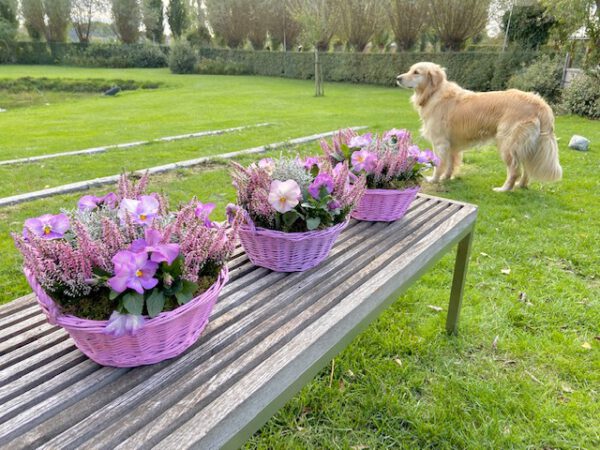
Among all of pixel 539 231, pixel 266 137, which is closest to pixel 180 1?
pixel 266 137

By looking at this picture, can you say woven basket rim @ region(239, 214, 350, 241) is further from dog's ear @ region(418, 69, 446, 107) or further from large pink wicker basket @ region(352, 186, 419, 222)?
dog's ear @ region(418, 69, 446, 107)

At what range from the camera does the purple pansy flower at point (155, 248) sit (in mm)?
976

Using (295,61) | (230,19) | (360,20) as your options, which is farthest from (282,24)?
(360,20)

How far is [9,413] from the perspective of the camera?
93cm

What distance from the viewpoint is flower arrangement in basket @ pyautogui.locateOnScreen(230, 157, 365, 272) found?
4.77 ft

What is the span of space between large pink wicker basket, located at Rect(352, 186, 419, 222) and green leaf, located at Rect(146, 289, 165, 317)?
1174 mm

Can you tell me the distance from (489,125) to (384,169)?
3.57 m

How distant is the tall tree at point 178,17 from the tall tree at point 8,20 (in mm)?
12979

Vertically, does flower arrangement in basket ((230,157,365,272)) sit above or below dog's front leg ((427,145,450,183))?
above

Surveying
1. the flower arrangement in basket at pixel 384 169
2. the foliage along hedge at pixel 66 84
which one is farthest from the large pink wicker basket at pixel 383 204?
the foliage along hedge at pixel 66 84

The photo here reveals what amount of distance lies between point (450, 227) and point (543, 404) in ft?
3.31

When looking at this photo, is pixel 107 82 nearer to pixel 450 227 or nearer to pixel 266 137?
pixel 266 137

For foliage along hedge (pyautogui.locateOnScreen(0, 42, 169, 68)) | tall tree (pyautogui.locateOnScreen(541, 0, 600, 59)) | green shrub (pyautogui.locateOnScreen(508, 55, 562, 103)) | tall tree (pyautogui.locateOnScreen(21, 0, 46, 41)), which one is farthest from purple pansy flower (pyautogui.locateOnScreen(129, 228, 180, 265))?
tall tree (pyautogui.locateOnScreen(21, 0, 46, 41))

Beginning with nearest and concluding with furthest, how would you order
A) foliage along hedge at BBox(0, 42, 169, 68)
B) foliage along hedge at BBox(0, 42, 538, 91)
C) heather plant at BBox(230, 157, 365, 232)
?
1. heather plant at BBox(230, 157, 365, 232)
2. foliage along hedge at BBox(0, 42, 538, 91)
3. foliage along hedge at BBox(0, 42, 169, 68)
